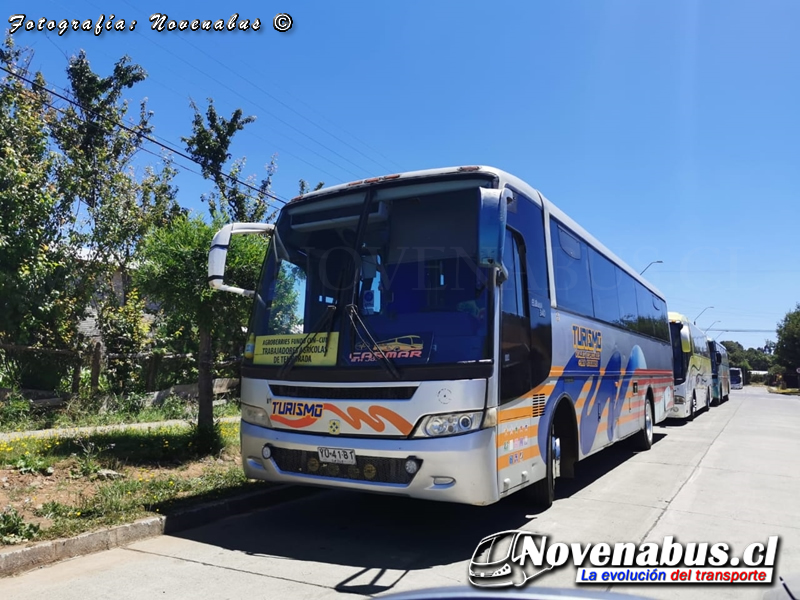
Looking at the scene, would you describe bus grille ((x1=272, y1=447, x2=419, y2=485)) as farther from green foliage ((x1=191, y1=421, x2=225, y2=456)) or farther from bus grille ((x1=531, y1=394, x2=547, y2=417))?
green foliage ((x1=191, y1=421, x2=225, y2=456))

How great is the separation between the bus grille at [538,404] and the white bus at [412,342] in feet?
A: 0.10

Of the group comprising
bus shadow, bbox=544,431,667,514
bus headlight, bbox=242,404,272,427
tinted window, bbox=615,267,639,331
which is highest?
tinted window, bbox=615,267,639,331

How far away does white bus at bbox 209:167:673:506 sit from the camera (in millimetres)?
5516

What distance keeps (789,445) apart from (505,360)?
1218cm

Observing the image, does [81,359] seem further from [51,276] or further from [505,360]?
[505,360]

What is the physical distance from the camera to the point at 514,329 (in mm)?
6137

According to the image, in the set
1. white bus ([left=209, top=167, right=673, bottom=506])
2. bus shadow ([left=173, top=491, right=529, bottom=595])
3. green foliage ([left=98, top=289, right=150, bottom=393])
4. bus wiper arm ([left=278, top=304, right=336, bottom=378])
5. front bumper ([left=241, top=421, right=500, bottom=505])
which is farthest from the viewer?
green foliage ([left=98, top=289, right=150, bottom=393])

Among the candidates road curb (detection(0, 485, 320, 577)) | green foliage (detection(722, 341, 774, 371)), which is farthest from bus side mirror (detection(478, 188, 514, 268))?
green foliage (detection(722, 341, 774, 371))

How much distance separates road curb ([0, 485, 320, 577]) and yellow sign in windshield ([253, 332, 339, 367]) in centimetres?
175

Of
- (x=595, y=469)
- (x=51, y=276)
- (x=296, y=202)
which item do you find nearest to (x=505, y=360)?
(x=296, y=202)

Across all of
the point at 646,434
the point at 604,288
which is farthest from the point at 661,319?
the point at 604,288

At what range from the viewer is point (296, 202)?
23.3 feet

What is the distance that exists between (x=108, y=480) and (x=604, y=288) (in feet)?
25.1

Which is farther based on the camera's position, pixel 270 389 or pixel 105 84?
pixel 105 84
